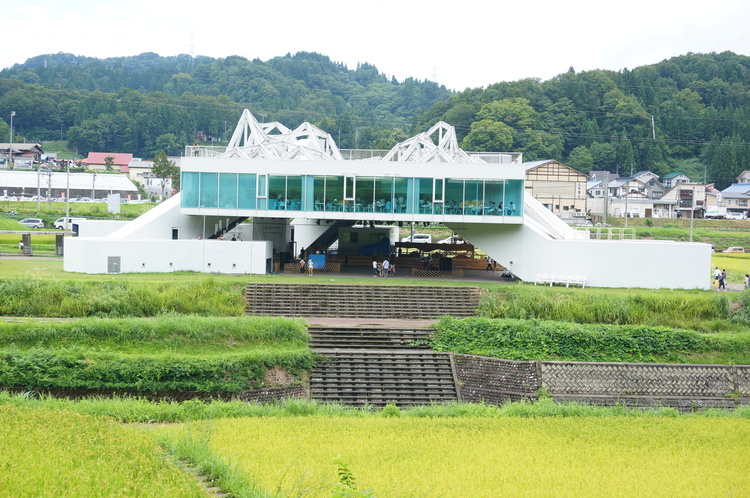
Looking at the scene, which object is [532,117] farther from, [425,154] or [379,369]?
[379,369]

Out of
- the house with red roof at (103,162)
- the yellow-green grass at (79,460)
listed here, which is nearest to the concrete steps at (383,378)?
the yellow-green grass at (79,460)

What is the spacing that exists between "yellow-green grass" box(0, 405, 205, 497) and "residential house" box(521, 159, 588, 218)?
61.3 m

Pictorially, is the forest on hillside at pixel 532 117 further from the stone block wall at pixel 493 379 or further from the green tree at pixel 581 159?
the stone block wall at pixel 493 379

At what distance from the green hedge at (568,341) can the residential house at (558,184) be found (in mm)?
47259

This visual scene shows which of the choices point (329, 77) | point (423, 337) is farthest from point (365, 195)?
point (329, 77)

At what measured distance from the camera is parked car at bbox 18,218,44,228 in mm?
53719

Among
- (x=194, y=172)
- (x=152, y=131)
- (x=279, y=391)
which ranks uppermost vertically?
(x=152, y=131)

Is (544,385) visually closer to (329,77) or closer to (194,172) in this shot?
(194,172)

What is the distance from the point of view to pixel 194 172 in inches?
1346

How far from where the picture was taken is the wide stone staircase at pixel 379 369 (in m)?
21.9

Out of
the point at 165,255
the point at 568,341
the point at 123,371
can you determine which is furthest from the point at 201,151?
the point at 568,341

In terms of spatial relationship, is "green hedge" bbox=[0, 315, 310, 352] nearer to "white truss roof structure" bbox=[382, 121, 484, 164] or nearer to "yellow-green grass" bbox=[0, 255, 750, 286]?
"yellow-green grass" bbox=[0, 255, 750, 286]

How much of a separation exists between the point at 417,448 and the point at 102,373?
9.93 metres

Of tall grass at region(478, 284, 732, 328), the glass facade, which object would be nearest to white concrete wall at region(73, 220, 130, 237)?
the glass facade
